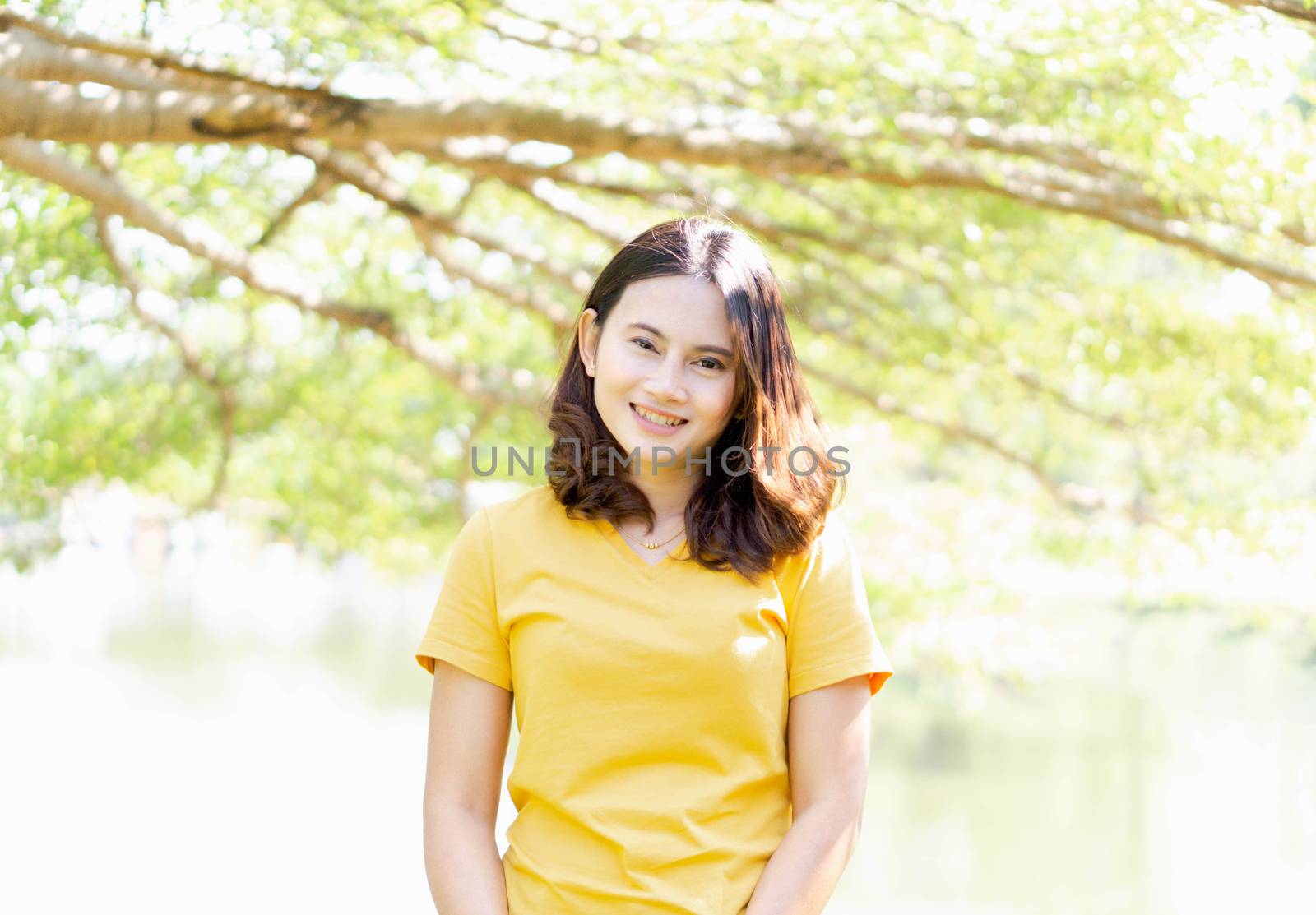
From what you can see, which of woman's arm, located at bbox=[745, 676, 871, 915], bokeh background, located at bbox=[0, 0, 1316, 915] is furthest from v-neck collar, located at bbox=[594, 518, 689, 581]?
bokeh background, located at bbox=[0, 0, 1316, 915]

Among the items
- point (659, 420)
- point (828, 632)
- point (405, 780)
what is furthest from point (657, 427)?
point (405, 780)

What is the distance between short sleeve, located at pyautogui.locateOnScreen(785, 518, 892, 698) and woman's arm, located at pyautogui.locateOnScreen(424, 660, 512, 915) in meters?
0.40

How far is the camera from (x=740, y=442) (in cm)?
194

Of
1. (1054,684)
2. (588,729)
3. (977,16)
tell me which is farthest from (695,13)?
(1054,684)

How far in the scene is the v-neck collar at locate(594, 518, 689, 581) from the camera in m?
1.81

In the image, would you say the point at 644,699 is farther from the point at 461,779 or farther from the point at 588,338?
the point at 588,338

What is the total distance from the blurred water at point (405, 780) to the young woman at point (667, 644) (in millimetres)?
4660

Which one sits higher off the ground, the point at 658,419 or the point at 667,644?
the point at 658,419

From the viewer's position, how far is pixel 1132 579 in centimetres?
562

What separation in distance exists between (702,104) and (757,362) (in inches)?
117

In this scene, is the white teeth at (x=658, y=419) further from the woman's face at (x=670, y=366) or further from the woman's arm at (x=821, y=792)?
the woman's arm at (x=821, y=792)

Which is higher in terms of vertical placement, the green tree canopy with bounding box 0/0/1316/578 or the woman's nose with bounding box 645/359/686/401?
the green tree canopy with bounding box 0/0/1316/578

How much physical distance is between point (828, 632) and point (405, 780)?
34.9ft

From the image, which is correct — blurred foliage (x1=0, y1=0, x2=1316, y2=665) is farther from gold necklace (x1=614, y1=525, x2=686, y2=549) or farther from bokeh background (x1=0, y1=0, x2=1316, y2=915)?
gold necklace (x1=614, y1=525, x2=686, y2=549)
